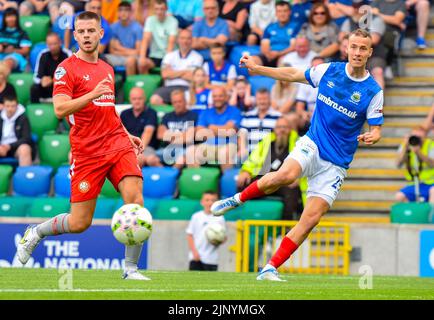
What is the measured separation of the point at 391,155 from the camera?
69.8ft

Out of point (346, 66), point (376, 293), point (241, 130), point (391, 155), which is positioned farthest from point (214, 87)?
point (376, 293)

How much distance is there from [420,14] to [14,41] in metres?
7.93

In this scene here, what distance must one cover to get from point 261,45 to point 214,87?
156 centimetres

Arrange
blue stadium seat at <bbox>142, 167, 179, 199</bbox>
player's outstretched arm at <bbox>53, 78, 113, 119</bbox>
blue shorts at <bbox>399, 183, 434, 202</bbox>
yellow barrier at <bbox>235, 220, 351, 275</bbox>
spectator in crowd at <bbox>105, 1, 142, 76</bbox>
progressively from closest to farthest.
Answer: player's outstretched arm at <bbox>53, 78, 113, 119</bbox>
yellow barrier at <bbox>235, 220, 351, 275</bbox>
blue shorts at <bbox>399, 183, 434, 202</bbox>
blue stadium seat at <bbox>142, 167, 179, 199</bbox>
spectator in crowd at <bbox>105, 1, 142, 76</bbox>

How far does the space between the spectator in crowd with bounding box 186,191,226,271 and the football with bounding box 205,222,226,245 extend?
15 centimetres

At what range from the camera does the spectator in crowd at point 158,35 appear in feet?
75.7

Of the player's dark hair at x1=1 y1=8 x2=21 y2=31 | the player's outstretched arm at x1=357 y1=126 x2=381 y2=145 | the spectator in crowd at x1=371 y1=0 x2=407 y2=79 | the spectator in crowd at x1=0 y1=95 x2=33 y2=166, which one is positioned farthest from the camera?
the player's dark hair at x1=1 y1=8 x2=21 y2=31

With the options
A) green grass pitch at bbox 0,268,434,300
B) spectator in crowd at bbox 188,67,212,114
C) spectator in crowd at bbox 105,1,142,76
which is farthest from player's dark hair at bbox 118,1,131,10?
green grass pitch at bbox 0,268,434,300

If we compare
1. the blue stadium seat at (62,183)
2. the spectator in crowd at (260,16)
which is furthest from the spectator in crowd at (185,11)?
the blue stadium seat at (62,183)

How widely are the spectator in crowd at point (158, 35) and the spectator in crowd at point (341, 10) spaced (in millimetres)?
3059

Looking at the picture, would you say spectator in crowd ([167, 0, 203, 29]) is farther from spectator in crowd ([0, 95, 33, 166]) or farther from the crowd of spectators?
spectator in crowd ([0, 95, 33, 166])

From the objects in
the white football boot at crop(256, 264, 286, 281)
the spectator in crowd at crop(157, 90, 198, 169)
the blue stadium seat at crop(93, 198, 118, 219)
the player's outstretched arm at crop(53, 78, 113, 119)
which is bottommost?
the white football boot at crop(256, 264, 286, 281)

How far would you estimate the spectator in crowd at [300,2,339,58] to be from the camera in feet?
70.5

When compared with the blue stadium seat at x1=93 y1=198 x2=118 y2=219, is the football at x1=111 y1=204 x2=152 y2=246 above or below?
below
